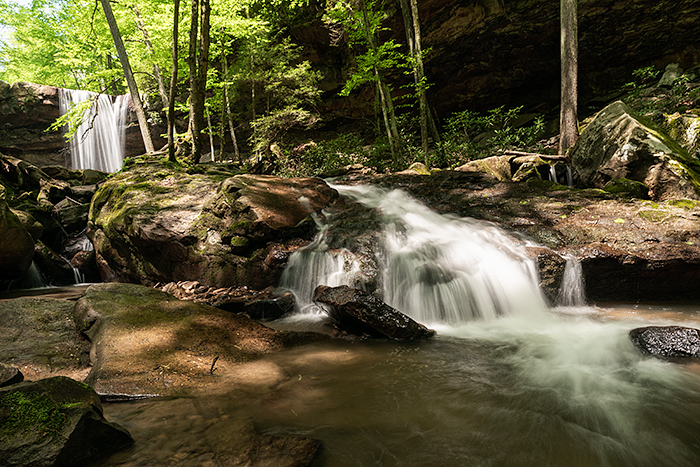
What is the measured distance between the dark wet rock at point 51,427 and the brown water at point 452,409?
163 mm

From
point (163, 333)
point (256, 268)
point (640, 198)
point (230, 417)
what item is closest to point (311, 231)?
point (256, 268)

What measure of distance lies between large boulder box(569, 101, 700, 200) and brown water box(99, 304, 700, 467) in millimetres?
4138

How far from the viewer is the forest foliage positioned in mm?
12477

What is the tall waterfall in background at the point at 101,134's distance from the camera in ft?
66.3

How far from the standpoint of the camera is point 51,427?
171 centimetres

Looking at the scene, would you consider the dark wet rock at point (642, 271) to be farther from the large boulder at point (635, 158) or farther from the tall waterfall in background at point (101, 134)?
the tall waterfall in background at point (101, 134)

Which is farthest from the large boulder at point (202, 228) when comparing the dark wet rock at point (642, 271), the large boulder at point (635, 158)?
the large boulder at point (635, 158)

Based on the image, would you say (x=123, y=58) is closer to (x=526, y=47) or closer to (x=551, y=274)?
(x=551, y=274)

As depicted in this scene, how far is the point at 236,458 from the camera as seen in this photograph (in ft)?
6.05

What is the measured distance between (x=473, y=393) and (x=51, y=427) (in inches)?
112

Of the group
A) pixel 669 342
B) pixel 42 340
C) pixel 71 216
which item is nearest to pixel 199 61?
pixel 71 216

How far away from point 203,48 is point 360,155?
27.7 ft

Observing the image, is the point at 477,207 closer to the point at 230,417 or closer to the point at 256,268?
the point at 256,268

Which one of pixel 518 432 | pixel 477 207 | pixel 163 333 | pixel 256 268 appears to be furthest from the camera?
pixel 477 207
